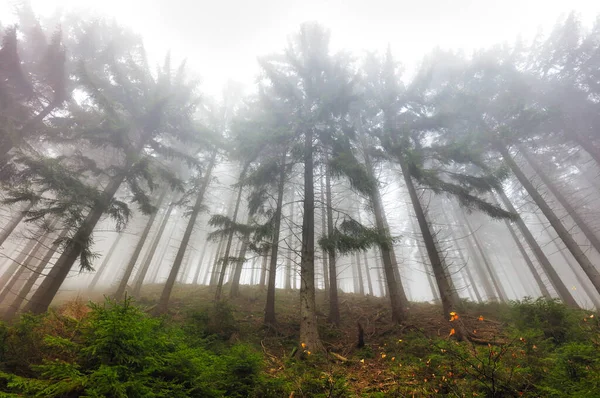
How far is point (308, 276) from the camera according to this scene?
28.6ft

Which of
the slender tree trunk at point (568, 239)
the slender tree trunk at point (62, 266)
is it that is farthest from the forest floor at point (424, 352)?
the slender tree trunk at point (568, 239)

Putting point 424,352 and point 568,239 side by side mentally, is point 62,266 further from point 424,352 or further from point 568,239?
point 568,239

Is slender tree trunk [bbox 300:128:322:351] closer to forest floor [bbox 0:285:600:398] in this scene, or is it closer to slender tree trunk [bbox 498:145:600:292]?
forest floor [bbox 0:285:600:398]

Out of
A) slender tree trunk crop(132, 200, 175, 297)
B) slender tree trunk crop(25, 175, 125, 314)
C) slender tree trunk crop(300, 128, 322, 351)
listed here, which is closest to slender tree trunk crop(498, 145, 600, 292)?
slender tree trunk crop(300, 128, 322, 351)

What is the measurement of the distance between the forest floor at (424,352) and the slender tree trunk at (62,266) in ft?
4.09

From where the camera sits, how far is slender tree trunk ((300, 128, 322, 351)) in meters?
7.64

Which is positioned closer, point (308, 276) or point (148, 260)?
point (308, 276)

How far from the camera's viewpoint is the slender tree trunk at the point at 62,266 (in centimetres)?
800

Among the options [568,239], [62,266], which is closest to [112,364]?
[62,266]

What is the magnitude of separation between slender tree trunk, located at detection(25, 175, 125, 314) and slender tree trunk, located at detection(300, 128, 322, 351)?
7741 mm

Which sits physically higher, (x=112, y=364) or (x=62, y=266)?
(x=62, y=266)

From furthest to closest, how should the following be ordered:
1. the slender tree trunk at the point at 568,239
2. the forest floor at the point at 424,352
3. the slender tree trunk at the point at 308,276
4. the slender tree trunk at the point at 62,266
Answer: the slender tree trunk at the point at 568,239 → the slender tree trunk at the point at 62,266 → the slender tree trunk at the point at 308,276 → the forest floor at the point at 424,352

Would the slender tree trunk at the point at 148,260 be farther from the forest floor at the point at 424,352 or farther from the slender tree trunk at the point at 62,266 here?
the slender tree trunk at the point at 62,266

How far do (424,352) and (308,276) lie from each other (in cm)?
398
